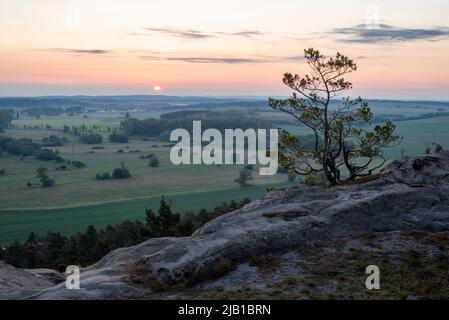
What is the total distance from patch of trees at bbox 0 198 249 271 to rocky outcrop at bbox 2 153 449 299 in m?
21.6

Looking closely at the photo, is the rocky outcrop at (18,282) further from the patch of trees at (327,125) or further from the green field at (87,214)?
the green field at (87,214)

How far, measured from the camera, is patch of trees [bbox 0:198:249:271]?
4806cm

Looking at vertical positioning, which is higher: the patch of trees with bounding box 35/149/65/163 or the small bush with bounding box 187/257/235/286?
the small bush with bounding box 187/257/235/286

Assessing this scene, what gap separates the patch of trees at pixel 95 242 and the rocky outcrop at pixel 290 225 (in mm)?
21640

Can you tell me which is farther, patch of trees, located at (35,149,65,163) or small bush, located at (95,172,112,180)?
patch of trees, located at (35,149,65,163)

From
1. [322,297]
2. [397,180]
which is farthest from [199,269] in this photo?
[397,180]

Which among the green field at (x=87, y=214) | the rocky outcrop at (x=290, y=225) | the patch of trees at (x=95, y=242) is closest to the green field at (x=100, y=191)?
the green field at (x=87, y=214)

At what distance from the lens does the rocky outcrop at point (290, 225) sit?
750 inches

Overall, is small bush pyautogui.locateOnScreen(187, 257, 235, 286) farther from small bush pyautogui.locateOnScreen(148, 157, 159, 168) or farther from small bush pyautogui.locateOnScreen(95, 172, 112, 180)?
small bush pyautogui.locateOnScreen(148, 157, 159, 168)

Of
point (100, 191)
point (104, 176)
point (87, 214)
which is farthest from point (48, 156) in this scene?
point (87, 214)

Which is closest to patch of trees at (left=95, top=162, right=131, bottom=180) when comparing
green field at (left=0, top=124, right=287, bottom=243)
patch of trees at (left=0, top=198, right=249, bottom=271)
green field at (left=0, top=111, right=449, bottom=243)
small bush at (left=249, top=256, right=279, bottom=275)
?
green field at (left=0, top=124, right=287, bottom=243)

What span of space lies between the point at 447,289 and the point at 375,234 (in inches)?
212

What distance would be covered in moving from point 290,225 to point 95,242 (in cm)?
5059
